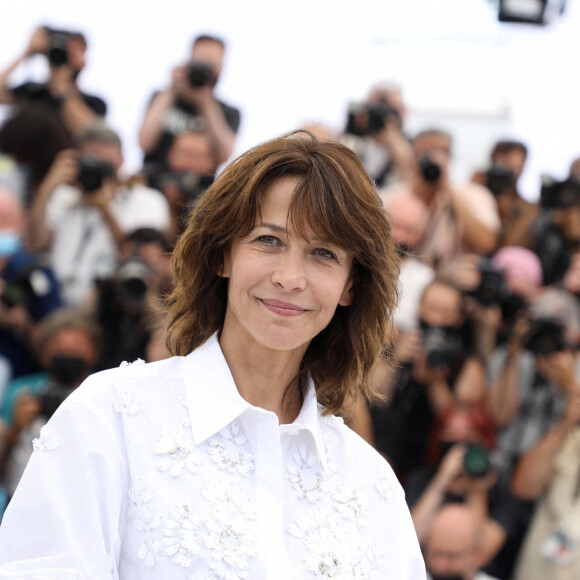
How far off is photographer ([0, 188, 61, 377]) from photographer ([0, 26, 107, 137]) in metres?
1.01

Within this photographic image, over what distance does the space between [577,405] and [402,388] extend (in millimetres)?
748

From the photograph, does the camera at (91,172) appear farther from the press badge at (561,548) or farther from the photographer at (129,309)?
the press badge at (561,548)

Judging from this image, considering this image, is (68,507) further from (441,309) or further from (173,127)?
(173,127)

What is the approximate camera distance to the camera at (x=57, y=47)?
5609 millimetres

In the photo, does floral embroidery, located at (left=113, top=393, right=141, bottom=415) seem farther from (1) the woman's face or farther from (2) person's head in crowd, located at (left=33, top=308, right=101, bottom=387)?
(2) person's head in crowd, located at (left=33, top=308, right=101, bottom=387)

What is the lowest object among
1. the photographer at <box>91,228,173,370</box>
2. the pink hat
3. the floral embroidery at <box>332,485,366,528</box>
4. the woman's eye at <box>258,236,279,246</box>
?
the photographer at <box>91,228,173,370</box>

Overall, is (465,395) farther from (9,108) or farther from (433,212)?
(9,108)

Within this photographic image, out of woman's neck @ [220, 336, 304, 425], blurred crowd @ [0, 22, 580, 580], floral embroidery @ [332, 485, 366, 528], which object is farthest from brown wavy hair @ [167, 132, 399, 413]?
blurred crowd @ [0, 22, 580, 580]

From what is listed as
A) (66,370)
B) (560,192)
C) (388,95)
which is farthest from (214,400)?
(388,95)

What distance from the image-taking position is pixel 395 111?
19.0 feet

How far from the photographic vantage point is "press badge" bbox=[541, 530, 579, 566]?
172 inches

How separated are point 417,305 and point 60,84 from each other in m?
2.29

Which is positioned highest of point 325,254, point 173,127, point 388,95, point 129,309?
point 388,95

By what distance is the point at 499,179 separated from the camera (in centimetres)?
555
